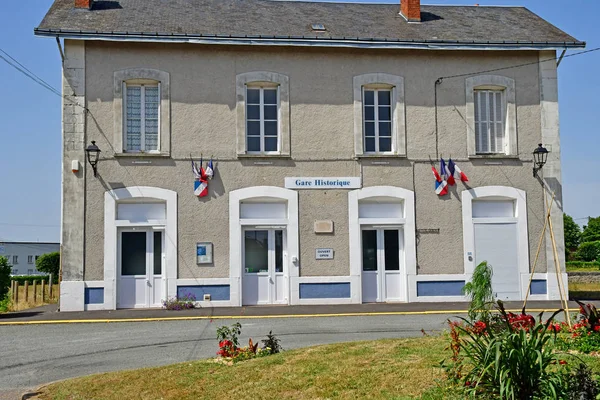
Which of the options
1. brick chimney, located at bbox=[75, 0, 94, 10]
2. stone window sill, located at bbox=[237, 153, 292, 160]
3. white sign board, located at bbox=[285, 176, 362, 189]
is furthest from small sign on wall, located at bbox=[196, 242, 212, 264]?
brick chimney, located at bbox=[75, 0, 94, 10]

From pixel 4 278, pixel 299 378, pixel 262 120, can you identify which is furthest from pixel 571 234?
pixel 299 378

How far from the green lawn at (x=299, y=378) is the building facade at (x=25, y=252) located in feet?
246

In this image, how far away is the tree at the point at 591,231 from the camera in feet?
190

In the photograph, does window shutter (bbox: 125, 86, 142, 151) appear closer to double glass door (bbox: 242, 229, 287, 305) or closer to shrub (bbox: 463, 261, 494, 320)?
double glass door (bbox: 242, 229, 287, 305)

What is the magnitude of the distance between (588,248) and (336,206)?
3562cm

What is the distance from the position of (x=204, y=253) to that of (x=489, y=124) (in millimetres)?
8229

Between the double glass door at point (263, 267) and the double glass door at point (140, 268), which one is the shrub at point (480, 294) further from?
the double glass door at point (140, 268)

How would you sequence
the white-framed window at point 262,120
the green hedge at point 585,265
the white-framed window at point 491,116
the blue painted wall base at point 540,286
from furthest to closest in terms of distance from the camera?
1. the green hedge at point 585,265
2. the white-framed window at point 491,116
3. the blue painted wall base at point 540,286
4. the white-framed window at point 262,120

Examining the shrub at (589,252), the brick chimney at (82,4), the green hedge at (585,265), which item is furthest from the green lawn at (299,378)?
the shrub at (589,252)

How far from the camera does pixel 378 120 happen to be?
18.5m

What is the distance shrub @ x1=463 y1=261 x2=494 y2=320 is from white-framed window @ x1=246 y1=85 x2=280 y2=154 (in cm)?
959

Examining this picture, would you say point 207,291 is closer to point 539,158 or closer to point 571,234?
point 539,158

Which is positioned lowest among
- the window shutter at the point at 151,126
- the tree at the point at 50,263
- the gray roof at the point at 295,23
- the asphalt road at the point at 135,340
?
the asphalt road at the point at 135,340

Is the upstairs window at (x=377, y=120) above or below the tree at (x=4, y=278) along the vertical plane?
above
